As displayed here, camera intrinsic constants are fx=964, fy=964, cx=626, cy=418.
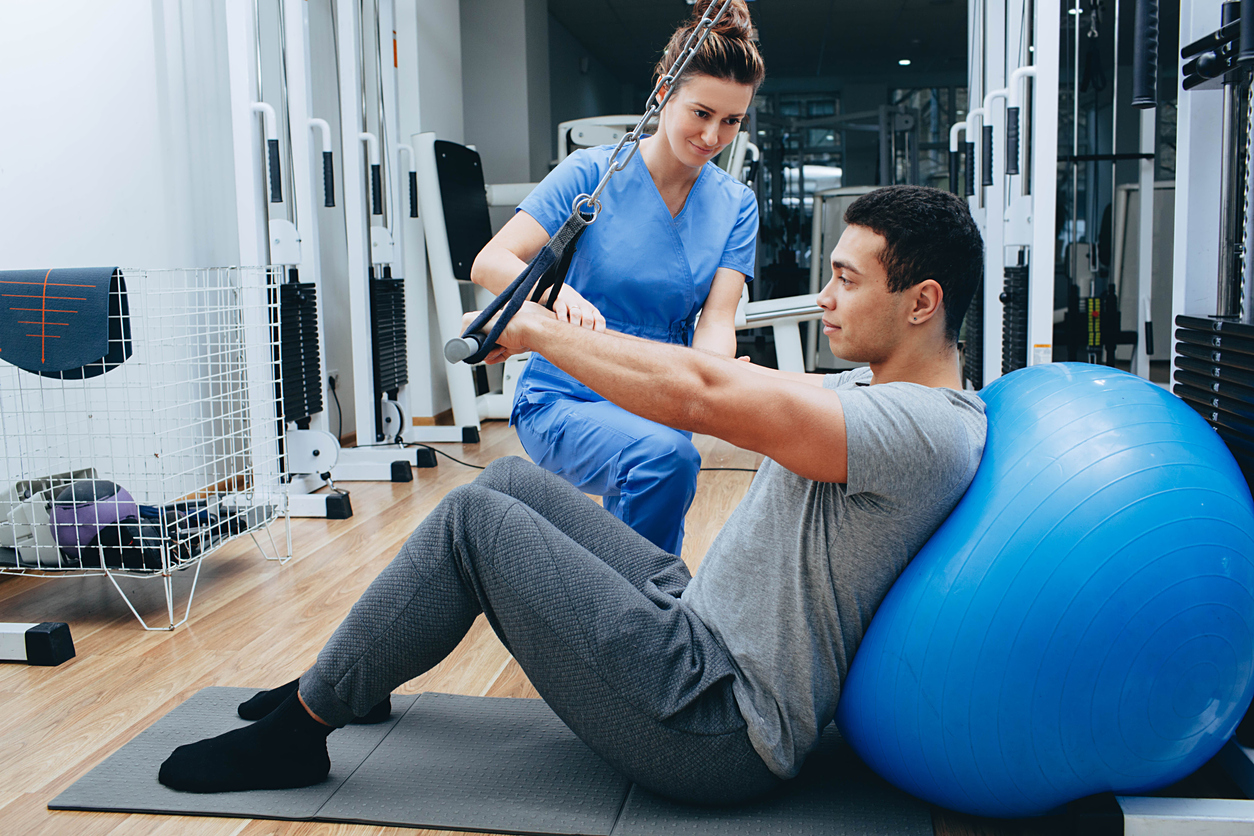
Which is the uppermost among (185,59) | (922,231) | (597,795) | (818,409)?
(185,59)

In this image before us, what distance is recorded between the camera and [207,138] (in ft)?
9.70

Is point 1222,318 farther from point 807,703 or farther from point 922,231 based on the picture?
point 807,703

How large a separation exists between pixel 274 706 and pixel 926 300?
1.00 metres

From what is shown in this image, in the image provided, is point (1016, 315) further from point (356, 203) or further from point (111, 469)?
point (111, 469)

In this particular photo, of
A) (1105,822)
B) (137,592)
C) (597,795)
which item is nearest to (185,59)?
(137,592)

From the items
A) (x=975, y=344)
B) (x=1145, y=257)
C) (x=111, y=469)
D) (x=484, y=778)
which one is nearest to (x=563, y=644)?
(x=484, y=778)

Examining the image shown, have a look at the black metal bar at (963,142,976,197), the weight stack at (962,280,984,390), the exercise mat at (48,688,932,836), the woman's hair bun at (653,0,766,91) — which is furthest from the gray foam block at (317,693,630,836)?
the black metal bar at (963,142,976,197)

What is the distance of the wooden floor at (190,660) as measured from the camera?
1.16m

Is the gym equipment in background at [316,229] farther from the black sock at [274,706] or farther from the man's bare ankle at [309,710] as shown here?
the man's bare ankle at [309,710]

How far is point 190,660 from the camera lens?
1.71 metres

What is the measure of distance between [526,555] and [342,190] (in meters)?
3.25

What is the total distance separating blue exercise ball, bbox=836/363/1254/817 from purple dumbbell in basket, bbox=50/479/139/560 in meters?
1.59

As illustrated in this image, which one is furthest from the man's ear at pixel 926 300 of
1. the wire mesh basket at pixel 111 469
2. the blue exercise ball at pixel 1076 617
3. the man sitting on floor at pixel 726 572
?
the wire mesh basket at pixel 111 469

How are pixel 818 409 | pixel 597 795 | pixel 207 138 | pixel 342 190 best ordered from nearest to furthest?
pixel 818 409 < pixel 597 795 < pixel 207 138 < pixel 342 190
